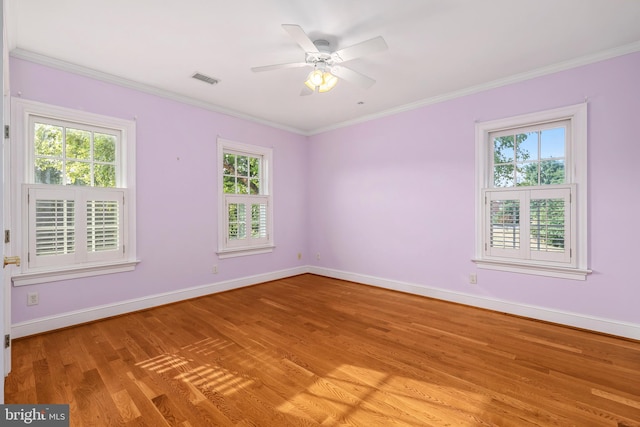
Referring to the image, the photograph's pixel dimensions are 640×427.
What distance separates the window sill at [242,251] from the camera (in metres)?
4.40

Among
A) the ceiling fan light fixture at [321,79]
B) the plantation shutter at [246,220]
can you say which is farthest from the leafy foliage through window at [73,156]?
the ceiling fan light fixture at [321,79]

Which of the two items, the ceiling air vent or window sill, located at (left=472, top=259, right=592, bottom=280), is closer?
window sill, located at (left=472, top=259, right=592, bottom=280)

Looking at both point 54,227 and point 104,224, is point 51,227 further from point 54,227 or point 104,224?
point 104,224

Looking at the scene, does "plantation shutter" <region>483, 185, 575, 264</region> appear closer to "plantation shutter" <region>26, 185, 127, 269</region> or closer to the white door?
the white door

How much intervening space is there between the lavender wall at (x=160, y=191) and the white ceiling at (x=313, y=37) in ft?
0.76

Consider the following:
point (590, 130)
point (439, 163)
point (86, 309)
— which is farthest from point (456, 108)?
point (86, 309)

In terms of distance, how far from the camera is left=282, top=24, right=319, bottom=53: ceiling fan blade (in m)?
2.11

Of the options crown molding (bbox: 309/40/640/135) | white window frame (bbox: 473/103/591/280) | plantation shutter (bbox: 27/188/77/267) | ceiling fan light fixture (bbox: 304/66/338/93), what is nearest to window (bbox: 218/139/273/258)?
plantation shutter (bbox: 27/188/77/267)

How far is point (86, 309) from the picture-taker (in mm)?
3197

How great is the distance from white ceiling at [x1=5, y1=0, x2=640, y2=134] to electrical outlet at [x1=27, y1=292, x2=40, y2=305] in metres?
2.23

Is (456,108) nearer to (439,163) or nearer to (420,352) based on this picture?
(439,163)

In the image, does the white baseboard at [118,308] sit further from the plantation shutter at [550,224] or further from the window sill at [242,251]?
the plantation shutter at [550,224]

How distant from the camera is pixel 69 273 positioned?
3.08m

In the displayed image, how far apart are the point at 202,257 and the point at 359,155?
9.27ft
